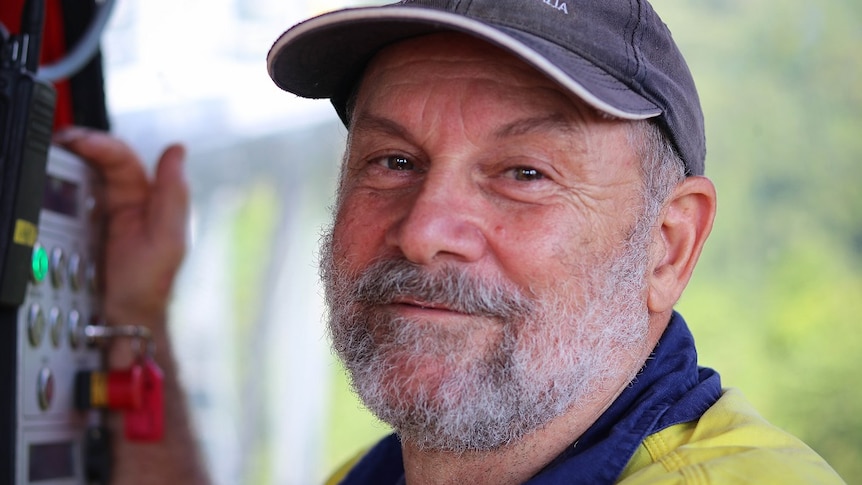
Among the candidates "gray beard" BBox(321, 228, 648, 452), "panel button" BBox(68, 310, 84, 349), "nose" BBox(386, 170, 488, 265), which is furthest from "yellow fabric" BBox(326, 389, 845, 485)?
"panel button" BBox(68, 310, 84, 349)

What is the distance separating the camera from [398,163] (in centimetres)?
122

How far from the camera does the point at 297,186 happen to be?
2375 millimetres

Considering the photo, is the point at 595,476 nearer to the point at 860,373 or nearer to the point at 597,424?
the point at 597,424

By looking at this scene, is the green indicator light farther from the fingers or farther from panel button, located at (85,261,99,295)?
the fingers

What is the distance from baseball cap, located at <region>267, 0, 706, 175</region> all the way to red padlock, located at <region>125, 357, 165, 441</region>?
76 centimetres

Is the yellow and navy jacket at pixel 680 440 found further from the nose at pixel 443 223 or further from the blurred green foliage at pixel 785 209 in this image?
the blurred green foliage at pixel 785 209

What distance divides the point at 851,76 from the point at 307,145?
4.06 ft

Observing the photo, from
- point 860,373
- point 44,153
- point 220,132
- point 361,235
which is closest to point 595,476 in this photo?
point 361,235

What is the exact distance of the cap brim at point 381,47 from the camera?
3.42ft

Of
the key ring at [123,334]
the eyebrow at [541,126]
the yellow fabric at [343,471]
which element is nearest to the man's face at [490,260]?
the eyebrow at [541,126]

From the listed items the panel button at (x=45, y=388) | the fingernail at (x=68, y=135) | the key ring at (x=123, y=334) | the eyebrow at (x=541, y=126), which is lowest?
the panel button at (x=45, y=388)

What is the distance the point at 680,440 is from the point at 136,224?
1212 mm

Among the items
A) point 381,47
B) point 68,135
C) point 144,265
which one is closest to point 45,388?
point 144,265

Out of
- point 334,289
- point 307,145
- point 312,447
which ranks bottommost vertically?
point 312,447
